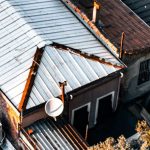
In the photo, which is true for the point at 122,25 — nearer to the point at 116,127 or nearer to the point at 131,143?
the point at 116,127

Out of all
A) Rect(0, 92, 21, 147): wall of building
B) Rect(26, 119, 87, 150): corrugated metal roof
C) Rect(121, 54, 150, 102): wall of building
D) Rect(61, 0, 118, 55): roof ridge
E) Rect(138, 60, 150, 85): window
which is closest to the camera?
Rect(26, 119, 87, 150): corrugated metal roof

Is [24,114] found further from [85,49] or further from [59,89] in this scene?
[85,49]

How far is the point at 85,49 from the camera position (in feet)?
113

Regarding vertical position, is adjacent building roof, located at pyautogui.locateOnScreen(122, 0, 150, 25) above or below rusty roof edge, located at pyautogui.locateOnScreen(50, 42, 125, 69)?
above

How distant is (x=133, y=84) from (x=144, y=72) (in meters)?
1.21

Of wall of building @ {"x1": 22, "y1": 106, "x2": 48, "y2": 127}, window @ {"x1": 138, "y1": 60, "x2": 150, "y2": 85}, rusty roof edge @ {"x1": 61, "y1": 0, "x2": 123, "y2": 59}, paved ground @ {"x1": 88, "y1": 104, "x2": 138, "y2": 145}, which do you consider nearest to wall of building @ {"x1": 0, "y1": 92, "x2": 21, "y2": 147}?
wall of building @ {"x1": 22, "y1": 106, "x2": 48, "y2": 127}

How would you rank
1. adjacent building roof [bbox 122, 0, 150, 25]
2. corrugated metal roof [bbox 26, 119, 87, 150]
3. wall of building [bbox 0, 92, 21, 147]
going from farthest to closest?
adjacent building roof [bbox 122, 0, 150, 25]
wall of building [bbox 0, 92, 21, 147]
corrugated metal roof [bbox 26, 119, 87, 150]

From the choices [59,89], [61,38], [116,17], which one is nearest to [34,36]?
[61,38]

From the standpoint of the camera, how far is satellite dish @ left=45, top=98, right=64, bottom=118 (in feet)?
101

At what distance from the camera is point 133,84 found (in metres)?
37.1

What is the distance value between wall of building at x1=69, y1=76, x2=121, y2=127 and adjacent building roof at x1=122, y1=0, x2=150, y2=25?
7318 millimetres

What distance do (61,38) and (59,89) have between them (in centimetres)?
422

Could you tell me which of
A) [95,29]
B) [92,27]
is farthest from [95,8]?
[95,29]

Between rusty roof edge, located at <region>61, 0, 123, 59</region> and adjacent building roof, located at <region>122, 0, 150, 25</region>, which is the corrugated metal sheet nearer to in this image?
rusty roof edge, located at <region>61, 0, 123, 59</region>
